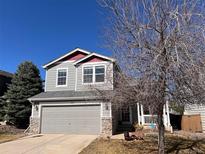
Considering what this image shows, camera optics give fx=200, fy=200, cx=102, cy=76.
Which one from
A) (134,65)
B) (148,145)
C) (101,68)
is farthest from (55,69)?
(134,65)

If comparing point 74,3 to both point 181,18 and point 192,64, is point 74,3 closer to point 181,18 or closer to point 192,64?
point 181,18

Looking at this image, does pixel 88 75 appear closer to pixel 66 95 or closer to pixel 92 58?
pixel 92 58

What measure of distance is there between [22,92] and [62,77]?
5021 millimetres

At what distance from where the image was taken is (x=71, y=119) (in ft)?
52.9

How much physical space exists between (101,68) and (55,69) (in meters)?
4.50

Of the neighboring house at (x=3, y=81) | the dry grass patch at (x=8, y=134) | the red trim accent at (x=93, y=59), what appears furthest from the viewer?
the neighboring house at (x=3, y=81)

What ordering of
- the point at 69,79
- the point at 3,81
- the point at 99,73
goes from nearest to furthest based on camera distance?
the point at 99,73 < the point at 69,79 < the point at 3,81

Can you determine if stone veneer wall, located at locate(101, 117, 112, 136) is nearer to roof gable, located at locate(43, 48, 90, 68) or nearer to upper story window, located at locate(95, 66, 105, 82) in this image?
upper story window, located at locate(95, 66, 105, 82)

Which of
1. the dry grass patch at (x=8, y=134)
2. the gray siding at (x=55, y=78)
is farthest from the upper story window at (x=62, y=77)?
the dry grass patch at (x=8, y=134)

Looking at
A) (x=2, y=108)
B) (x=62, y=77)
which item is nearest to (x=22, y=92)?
(x=2, y=108)

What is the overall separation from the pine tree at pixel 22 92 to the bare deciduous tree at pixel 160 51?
1413cm

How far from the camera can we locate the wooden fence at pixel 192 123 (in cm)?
1664

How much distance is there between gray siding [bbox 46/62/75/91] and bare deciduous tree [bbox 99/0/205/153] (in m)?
10.0

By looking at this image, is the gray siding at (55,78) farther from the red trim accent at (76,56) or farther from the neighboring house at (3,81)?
the neighboring house at (3,81)
